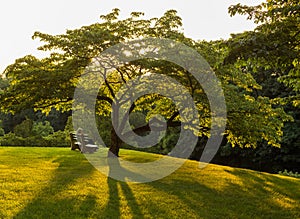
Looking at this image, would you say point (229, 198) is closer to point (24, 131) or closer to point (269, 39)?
point (269, 39)

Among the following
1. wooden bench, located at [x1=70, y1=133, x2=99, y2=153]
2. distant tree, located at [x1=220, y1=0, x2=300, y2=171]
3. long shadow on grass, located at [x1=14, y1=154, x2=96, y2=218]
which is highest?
distant tree, located at [x1=220, y1=0, x2=300, y2=171]

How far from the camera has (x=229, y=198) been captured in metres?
10.5

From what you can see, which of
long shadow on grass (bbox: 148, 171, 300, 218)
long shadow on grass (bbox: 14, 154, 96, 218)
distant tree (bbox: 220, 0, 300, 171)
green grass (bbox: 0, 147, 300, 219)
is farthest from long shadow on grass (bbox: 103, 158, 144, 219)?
distant tree (bbox: 220, 0, 300, 171)

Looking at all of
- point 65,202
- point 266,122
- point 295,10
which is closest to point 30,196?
point 65,202

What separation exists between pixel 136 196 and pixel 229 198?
119 inches

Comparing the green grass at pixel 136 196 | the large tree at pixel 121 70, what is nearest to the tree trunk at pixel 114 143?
the large tree at pixel 121 70

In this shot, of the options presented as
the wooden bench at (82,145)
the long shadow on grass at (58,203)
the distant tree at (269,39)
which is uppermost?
the distant tree at (269,39)

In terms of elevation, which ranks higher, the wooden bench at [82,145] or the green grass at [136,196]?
the wooden bench at [82,145]

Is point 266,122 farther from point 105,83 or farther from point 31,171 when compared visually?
point 31,171

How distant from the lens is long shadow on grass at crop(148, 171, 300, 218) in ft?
29.3

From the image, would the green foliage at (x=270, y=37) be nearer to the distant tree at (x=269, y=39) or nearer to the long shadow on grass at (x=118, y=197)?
the distant tree at (x=269, y=39)

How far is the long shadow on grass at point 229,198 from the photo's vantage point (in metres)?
8.94

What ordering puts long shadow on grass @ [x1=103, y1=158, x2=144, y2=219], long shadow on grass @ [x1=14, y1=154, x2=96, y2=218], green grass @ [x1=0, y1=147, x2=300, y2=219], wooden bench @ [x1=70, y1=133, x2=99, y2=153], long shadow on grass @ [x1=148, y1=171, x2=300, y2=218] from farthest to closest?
wooden bench @ [x1=70, y1=133, x2=99, y2=153], long shadow on grass @ [x1=148, y1=171, x2=300, y2=218], green grass @ [x1=0, y1=147, x2=300, y2=219], long shadow on grass @ [x1=103, y1=158, x2=144, y2=219], long shadow on grass @ [x1=14, y1=154, x2=96, y2=218]

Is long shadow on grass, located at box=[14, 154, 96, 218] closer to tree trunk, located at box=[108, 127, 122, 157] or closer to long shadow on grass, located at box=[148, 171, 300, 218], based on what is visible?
long shadow on grass, located at box=[148, 171, 300, 218]
